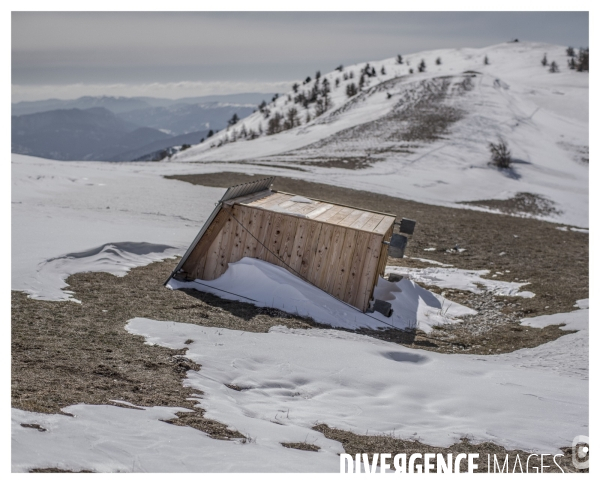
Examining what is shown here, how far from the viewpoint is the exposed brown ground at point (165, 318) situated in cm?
598

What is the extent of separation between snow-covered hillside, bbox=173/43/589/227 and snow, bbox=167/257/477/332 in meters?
16.8

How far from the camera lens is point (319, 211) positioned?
12.9 metres

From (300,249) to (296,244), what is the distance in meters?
0.15

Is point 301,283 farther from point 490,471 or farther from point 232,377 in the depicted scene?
point 490,471

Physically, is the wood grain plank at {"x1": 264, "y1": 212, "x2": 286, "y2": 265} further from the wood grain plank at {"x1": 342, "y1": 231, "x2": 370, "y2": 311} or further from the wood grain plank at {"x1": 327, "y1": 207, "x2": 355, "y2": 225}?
the wood grain plank at {"x1": 342, "y1": 231, "x2": 370, "y2": 311}

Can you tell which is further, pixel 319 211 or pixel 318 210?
pixel 318 210

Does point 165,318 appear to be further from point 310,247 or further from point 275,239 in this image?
point 310,247

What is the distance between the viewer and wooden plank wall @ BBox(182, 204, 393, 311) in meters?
11.5

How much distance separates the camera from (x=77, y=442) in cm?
459

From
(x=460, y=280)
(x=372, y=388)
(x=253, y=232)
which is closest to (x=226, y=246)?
(x=253, y=232)

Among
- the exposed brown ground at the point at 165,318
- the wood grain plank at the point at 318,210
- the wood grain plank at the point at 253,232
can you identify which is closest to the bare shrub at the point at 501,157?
the exposed brown ground at the point at 165,318

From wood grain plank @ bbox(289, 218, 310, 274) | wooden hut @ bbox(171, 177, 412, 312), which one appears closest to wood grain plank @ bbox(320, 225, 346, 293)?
wooden hut @ bbox(171, 177, 412, 312)

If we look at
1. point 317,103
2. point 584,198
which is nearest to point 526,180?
point 584,198

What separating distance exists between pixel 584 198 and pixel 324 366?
31.2m
